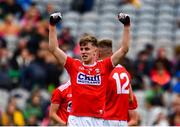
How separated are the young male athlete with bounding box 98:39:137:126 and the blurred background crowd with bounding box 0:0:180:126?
4.88ft

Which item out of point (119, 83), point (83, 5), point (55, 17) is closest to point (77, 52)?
point (83, 5)

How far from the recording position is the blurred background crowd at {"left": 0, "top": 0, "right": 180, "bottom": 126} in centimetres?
1560

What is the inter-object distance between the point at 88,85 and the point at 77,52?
8.44m

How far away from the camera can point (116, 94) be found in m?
10.4

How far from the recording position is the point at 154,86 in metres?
16.5

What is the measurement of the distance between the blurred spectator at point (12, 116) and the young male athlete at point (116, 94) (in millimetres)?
4812

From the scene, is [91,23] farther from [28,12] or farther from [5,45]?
[5,45]

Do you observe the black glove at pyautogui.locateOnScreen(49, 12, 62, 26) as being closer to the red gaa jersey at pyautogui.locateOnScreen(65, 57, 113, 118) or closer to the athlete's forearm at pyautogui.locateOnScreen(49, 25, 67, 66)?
the athlete's forearm at pyautogui.locateOnScreen(49, 25, 67, 66)

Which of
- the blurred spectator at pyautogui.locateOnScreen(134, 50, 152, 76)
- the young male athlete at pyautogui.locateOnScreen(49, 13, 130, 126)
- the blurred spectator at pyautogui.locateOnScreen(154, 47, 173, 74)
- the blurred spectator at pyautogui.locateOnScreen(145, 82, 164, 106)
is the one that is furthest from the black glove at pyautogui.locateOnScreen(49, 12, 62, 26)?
the blurred spectator at pyautogui.locateOnScreen(154, 47, 173, 74)

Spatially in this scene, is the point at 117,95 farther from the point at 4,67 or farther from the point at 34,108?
the point at 4,67

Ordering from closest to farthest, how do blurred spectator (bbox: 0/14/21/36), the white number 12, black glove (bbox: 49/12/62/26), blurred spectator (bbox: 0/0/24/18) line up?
black glove (bbox: 49/12/62/26), the white number 12, blurred spectator (bbox: 0/14/21/36), blurred spectator (bbox: 0/0/24/18)

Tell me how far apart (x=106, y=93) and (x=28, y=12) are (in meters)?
9.73

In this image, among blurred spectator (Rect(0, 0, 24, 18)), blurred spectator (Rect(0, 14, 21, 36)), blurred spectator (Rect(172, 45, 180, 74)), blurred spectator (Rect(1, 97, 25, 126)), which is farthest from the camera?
blurred spectator (Rect(0, 0, 24, 18))

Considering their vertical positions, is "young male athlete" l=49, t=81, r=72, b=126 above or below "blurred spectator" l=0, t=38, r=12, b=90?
above
